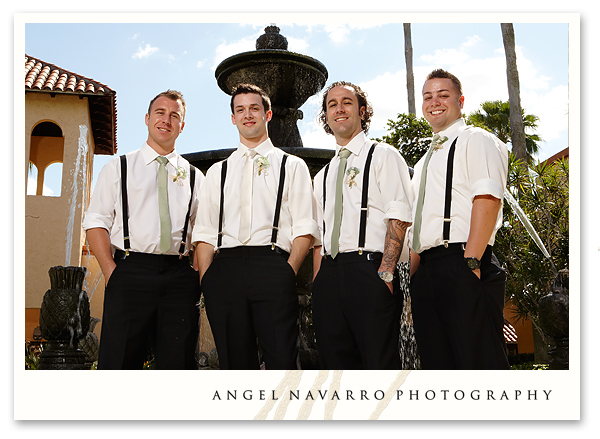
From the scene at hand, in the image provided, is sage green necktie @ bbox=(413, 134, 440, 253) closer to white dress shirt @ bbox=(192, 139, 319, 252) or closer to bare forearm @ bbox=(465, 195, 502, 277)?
bare forearm @ bbox=(465, 195, 502, 277)

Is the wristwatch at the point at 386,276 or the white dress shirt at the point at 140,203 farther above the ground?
the white dress shirt at the point at 140,203

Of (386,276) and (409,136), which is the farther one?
(409,136)

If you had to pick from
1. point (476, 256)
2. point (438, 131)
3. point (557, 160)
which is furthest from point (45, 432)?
point (557, 160)

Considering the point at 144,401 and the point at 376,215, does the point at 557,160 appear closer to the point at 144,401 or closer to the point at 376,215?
the point at 376,215

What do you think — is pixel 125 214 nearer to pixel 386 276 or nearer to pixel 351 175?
pixel 351 175

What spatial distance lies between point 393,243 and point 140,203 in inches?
53.6

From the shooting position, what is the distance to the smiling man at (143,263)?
117 inches

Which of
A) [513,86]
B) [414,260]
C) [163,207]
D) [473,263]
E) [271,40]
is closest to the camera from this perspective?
[473,263]

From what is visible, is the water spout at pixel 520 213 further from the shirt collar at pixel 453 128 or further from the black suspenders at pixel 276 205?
the black suspenders at pixel 276 205

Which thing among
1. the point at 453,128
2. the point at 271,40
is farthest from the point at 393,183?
the point at 271,40

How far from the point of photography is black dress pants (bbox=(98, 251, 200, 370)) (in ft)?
9.71

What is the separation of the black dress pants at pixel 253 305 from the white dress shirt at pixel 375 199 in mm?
313

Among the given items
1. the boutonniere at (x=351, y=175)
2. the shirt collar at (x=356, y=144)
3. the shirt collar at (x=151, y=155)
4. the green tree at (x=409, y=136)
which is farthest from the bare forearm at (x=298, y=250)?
the green tree at (x=409, y=136)

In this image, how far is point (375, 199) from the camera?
292 cm
